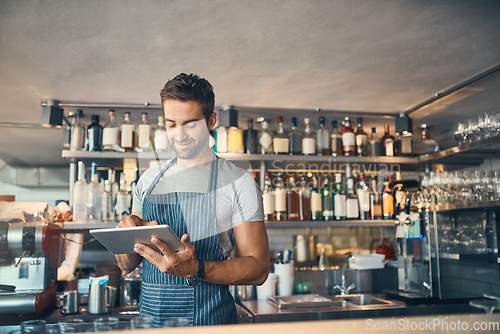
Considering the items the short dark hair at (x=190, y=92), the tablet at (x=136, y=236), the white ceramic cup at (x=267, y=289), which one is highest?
the short dark hair at (x=190, y=92)

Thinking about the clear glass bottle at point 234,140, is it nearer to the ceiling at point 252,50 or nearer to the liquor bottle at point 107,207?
the ceiling at point 252,50

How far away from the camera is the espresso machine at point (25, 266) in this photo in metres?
1.98

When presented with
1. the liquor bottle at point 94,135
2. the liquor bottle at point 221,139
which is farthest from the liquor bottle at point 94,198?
the liquor bottle at point 221,139

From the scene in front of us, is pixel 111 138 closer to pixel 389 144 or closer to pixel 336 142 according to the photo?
pixel 336 142

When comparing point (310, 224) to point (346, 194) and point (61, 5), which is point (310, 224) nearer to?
point (346, 194)

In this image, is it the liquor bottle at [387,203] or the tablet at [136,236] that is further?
the liquor bottle at [387,203]

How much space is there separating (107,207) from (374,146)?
1.72 metres

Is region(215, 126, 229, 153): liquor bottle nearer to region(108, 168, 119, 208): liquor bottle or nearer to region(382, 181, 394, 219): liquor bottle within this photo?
region(108, 168, 119, 208): liquor bottle

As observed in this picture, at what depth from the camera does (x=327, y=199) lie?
281 cm

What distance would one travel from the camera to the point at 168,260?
3.51 ft

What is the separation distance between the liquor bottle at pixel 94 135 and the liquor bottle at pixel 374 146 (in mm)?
1706

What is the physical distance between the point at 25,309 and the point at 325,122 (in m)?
2.00

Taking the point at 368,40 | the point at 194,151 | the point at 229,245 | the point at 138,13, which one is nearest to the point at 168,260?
the point at 229,245

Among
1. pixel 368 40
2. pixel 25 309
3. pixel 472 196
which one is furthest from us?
pixel 472 196
